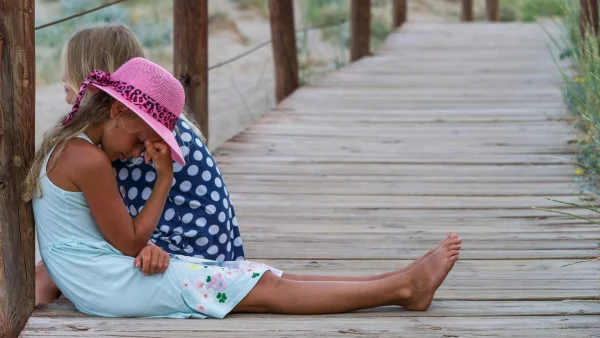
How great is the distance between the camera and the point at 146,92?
2.29 m

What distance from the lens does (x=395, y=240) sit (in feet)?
10.4

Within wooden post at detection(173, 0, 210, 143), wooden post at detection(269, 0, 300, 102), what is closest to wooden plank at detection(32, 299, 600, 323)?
wooden post at detection(173, 0, 210, 143)

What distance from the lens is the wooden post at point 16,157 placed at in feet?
7.33

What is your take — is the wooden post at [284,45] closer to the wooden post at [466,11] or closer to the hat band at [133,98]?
the hat band at [133,98]

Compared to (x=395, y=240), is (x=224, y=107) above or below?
below

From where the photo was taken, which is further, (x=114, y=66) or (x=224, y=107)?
(x=224, y=107)

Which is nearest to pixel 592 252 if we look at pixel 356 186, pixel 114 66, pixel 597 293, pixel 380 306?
pixel 597 293

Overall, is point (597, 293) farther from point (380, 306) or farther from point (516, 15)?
point (516, 15)

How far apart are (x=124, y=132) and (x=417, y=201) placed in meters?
1.60

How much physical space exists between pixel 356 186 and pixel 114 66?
1565 millimetres

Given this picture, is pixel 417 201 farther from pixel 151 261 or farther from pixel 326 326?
pixel 151 261

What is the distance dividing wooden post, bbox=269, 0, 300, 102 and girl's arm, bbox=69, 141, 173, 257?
145 inches

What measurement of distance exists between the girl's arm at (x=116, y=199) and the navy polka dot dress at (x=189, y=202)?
0.26 m

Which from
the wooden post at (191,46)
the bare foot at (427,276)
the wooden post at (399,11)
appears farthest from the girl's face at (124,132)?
the wooden post at (399,11)
